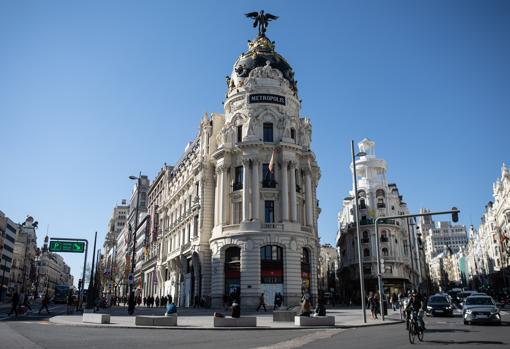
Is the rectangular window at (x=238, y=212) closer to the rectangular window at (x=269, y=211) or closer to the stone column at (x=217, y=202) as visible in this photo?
the stone column at (x=217, y=202)

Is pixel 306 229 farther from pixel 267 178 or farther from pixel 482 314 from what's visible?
pixel 482 314

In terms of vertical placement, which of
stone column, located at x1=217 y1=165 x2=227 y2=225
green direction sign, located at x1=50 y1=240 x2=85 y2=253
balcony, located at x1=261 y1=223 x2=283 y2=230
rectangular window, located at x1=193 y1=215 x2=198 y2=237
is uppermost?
stone column, located at x1=217 y1=165 x2=227 y2=225

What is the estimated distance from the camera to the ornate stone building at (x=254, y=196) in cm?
4241

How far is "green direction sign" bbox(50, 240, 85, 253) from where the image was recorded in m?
32.8

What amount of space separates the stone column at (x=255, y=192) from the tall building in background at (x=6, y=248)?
229ft

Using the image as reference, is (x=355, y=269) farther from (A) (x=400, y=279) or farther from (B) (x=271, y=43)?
(B) (x=271, y=43)

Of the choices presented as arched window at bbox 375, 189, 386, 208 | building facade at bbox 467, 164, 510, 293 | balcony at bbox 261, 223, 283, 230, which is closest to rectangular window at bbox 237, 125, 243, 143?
balcony at bbox 261, 223, 283, 230

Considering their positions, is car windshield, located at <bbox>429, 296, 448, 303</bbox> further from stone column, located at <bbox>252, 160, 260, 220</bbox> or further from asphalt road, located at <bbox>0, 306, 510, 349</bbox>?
stone column, located at <bbox>252, 160, 260, 220</bbox>

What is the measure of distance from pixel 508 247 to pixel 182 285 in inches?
2567

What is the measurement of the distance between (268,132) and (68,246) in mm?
23708

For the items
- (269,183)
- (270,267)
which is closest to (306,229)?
(270,267)

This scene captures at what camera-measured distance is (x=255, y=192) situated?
4416 centimetres

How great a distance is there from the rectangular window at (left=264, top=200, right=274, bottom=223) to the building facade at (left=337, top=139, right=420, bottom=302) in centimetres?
3359

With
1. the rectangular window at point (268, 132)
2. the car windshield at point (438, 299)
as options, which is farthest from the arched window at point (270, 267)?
the car windshield at point (438, 299)
